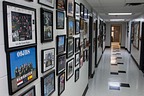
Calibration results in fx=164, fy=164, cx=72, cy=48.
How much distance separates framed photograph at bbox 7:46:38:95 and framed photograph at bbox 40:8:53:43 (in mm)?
252

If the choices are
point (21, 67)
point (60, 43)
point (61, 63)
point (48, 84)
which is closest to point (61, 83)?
point (61, 63)

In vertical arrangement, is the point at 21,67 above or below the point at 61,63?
above

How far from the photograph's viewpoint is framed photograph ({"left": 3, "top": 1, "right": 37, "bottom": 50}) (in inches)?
47.0

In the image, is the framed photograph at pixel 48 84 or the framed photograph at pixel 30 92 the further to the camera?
the framed photograph at pixel 48 84

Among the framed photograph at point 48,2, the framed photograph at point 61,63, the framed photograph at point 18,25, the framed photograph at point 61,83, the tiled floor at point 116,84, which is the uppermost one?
the framed photograph at point 48,2

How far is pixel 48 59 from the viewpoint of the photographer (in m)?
1.96

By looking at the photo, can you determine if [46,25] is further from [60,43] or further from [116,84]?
[116,84]

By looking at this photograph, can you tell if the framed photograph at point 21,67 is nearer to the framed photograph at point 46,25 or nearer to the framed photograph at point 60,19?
the framed photograph at point 46,25

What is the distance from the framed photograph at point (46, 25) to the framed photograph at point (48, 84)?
427 millimetres

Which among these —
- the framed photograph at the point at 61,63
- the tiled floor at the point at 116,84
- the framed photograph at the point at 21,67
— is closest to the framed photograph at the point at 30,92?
the framed photograph at the point at 21,67

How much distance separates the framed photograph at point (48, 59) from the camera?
1823 mm

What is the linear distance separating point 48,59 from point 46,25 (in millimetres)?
405

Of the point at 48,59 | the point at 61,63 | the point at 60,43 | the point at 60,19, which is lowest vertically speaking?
the point at 61,63

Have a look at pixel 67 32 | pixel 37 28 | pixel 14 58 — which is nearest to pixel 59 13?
pixel 67 32
